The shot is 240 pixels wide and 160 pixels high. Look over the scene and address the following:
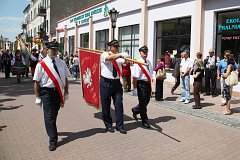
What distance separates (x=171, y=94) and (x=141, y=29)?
618 cm

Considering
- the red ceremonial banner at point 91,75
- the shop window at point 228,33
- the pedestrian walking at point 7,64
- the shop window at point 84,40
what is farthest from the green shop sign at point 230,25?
the shop window at point 84,40

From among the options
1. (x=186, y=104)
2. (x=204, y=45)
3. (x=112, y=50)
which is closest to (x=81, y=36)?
(x=204, y=45)

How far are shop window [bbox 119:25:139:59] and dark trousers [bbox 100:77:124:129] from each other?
12.6 meters

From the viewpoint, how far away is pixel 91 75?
7.43m

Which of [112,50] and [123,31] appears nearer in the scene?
[112,50]

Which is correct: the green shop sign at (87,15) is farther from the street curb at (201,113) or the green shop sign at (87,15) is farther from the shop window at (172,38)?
the street curb at (201,113)

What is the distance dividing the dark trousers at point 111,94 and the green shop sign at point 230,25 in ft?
24.2

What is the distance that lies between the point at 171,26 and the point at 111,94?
9957 mm

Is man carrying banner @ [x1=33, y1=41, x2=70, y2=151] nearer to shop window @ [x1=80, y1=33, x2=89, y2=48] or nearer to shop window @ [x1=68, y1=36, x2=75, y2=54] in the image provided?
shop window @ [x1=80, y1=33, x2=89, y2=48]

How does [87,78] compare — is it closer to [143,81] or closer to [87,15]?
[143,81]

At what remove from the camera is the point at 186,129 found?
6836 millimetres

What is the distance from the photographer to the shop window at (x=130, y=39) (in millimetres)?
19062

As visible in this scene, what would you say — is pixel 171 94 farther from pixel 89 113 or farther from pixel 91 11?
pixel 91 11

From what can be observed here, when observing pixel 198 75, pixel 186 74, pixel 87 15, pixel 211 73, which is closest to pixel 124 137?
pixel 198 75
